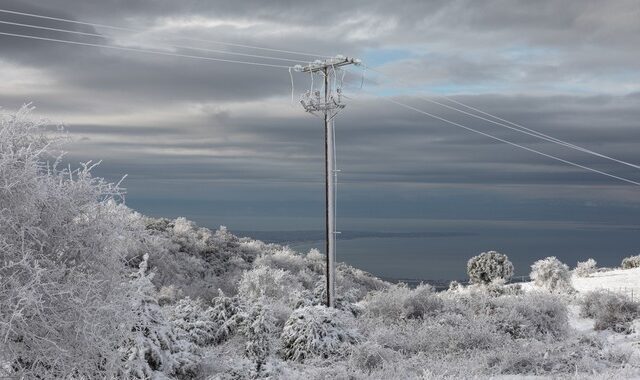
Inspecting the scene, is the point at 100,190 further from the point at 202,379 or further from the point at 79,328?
the point at 202,379

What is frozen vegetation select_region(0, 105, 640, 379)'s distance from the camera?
8.99 meters

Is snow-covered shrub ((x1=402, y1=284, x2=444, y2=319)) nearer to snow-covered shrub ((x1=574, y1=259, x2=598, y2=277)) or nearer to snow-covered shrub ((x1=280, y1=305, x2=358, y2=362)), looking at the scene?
snow-covered shrub ((x1=280, y1=305, x2=358, y2=362))

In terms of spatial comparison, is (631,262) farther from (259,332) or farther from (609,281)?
(259,332)

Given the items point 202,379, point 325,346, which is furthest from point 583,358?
point 202,379

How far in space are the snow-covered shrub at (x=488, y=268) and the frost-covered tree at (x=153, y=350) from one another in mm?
22980

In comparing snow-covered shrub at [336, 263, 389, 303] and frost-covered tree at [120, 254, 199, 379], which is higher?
frost-covered tree at [120, 254, 199, 379]

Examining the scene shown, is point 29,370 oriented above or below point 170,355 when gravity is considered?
above

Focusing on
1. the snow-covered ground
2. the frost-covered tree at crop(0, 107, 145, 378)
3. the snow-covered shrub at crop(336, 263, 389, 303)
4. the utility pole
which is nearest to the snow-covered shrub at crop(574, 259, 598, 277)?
the snow-covered ground

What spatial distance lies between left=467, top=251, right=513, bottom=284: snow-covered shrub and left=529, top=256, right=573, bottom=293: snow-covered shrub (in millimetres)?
2949

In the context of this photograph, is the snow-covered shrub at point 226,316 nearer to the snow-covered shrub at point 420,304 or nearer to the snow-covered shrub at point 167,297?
the snow-covered shrub at point 420,304

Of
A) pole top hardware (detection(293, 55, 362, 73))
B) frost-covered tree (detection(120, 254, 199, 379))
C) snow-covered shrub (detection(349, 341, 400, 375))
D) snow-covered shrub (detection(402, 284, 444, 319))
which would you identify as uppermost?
pole top hardware (detection(293, 55, 362, 73))

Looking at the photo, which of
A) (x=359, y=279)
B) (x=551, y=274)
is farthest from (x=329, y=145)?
(x=359, y=279)

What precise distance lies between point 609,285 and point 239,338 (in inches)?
729

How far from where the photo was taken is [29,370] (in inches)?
363
